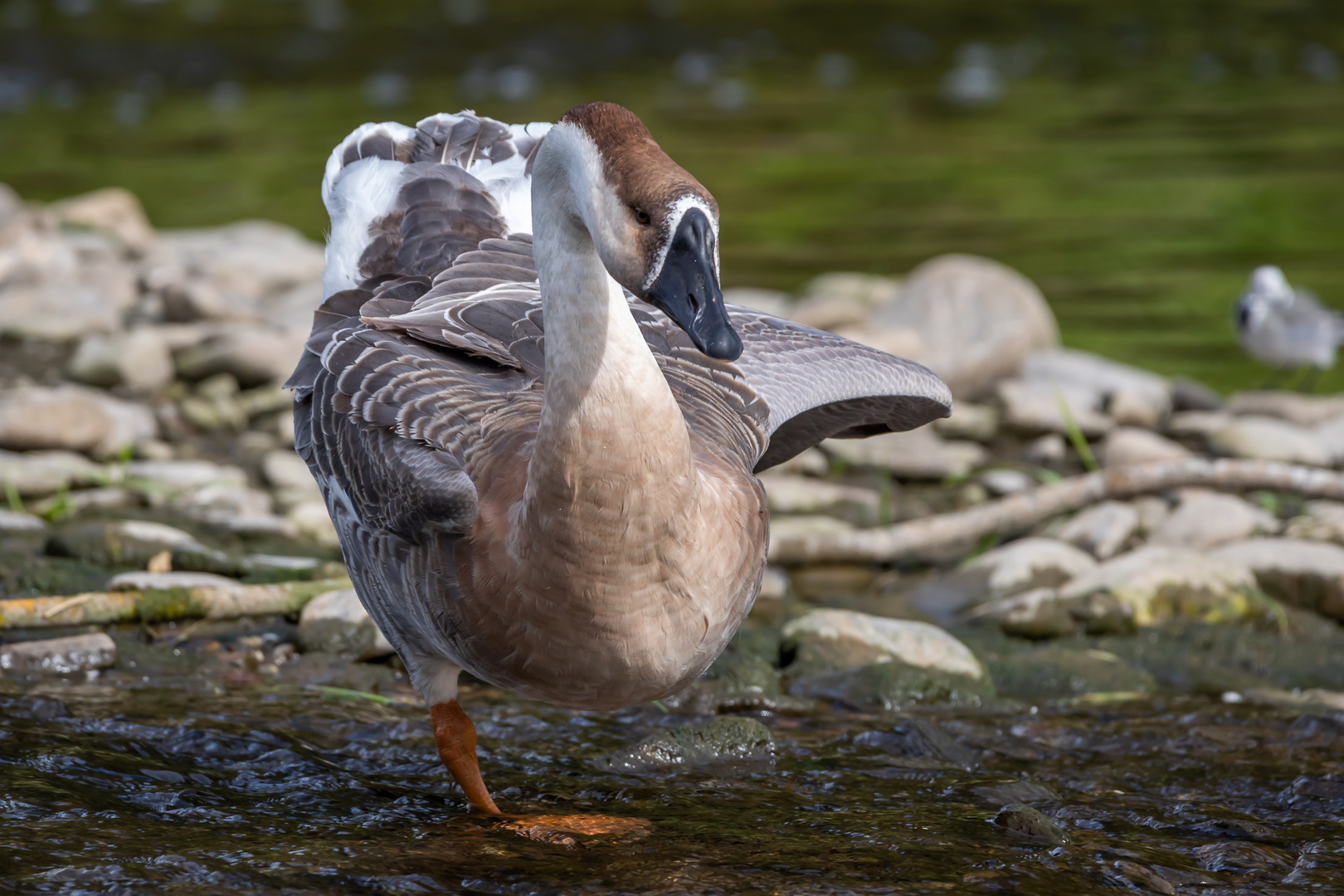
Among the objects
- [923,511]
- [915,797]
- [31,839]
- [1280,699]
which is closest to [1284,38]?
[923,511]

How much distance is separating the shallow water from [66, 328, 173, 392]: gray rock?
3.83 m

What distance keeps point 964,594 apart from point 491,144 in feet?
9.70

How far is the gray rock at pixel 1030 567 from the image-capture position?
22.8 feet

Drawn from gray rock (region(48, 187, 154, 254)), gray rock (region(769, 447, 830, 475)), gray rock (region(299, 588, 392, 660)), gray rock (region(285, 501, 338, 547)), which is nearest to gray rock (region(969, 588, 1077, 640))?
gray rock (region(769, 447, 830, 475))

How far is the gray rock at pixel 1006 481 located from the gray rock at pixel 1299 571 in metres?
1.41

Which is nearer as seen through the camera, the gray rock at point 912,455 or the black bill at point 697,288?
the black bill at point 697,288

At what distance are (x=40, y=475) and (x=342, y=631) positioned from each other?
7.21 ft

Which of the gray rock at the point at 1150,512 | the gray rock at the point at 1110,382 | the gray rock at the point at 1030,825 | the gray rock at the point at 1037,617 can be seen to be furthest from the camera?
the gray rock at the point at 1110,382

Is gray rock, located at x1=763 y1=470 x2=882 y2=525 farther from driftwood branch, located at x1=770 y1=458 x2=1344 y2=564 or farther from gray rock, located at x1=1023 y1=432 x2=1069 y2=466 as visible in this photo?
gray rock, located at x1=1023 y1=432 x2=1069 y2=466

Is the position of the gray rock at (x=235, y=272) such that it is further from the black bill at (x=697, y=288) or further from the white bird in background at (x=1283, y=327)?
the black bill at (x=697, y=288)

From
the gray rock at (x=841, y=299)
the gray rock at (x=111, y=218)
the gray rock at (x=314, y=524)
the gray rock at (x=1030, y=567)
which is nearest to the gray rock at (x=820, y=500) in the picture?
the gray rock at (x=1030, y=567)

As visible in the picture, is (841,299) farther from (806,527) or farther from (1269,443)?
(806,527)

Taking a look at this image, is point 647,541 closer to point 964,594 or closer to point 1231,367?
point 964,594

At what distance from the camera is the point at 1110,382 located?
31.0 feet
